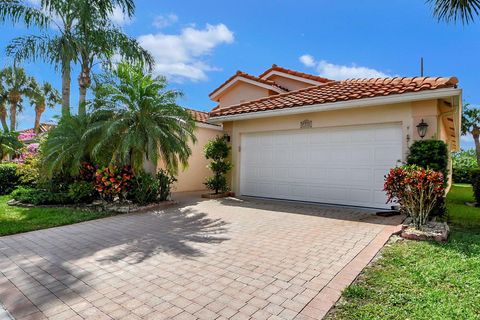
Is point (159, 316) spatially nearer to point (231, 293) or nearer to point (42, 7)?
point (231, 293)

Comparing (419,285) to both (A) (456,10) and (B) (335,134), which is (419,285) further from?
(A) (456,10)

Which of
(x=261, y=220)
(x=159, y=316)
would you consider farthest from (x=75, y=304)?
(x=261, y=220)

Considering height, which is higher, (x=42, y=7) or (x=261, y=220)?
(x=42, y=7)

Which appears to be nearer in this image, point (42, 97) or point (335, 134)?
point (335, 134)

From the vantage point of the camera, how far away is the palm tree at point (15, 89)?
94.2ft

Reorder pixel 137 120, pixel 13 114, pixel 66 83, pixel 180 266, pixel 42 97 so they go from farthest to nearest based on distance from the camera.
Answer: pixel 42 97
pixel 13 114
pixel 66 83
pixel 137 120
pixel 180 266

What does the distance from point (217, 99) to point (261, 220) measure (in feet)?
47.5

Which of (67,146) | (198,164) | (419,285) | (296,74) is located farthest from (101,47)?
(419,285)

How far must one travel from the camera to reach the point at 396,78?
410 inches

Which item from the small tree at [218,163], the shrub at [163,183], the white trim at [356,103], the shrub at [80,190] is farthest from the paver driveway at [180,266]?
the small tree at [218,163]

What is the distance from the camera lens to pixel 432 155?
7.74 meters

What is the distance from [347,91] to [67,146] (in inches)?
396

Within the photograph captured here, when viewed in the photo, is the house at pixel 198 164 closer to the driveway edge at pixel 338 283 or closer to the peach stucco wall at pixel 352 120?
the peach stucco wall at pixel 352 120

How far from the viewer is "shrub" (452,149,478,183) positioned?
A: 25836 mm
